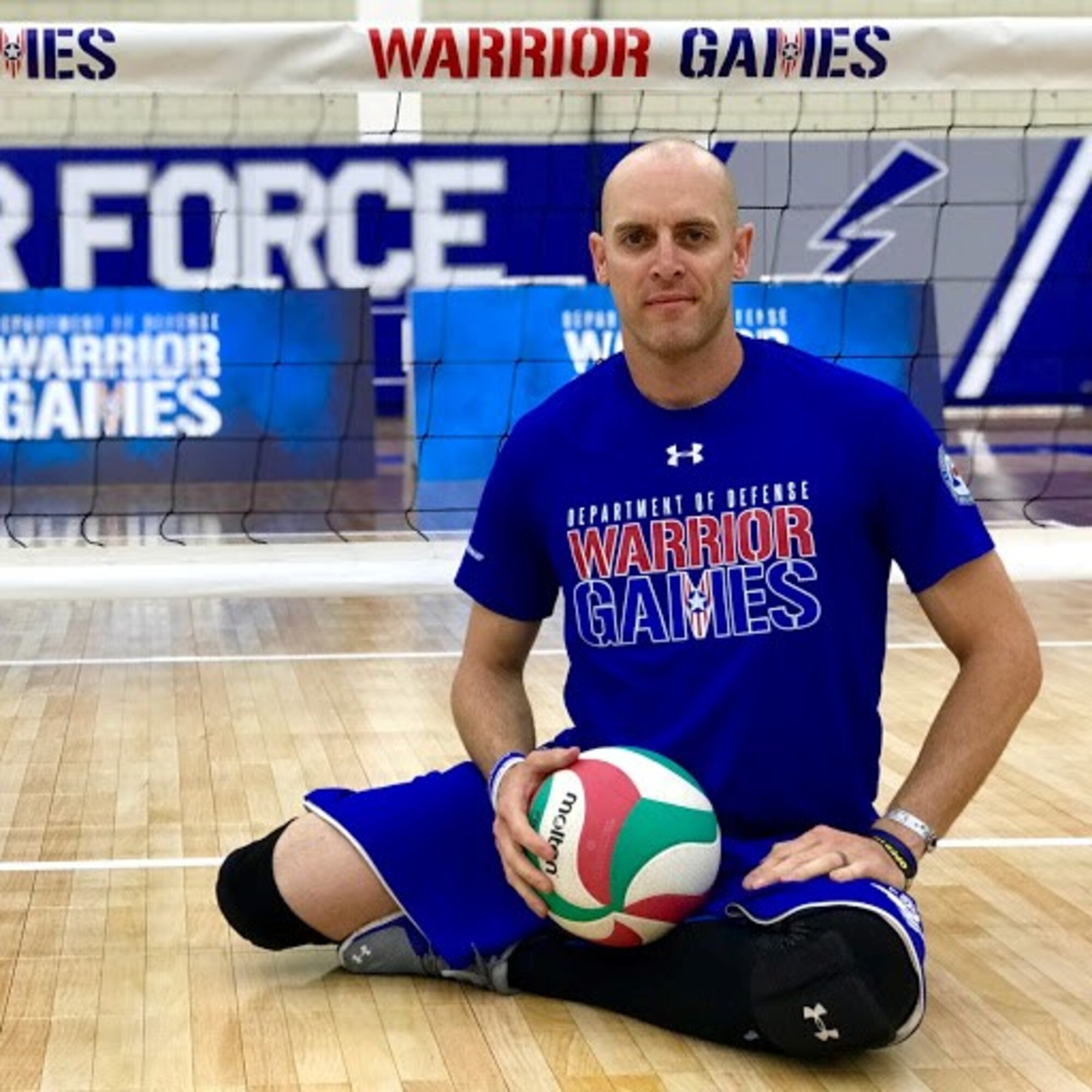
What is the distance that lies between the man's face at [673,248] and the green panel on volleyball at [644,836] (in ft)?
1.94

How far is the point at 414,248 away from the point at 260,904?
37.3 ft

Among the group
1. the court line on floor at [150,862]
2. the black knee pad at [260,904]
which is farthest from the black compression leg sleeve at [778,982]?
the court line on floor at [150,862]

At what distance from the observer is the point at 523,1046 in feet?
9.69

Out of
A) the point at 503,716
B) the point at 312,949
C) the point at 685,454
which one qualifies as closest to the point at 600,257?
the point at 685,454

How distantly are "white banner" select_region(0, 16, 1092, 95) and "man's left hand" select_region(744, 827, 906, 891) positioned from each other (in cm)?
211

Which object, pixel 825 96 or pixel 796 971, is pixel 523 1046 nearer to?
pixel 796 971

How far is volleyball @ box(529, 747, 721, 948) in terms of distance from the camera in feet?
9.55

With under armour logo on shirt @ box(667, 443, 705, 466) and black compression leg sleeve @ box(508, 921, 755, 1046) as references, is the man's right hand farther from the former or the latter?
under armour logo on shirt @ box(667, 443, 705, 466)

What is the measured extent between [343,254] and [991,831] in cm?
1073

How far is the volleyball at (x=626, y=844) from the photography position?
2910mm

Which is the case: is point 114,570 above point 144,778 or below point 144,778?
above

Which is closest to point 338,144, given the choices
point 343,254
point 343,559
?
point 343,254

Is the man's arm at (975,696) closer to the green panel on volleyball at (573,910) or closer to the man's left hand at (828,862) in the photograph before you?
the man's left hand at (828,862)

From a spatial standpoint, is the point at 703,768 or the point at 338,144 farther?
the point at 338,144
